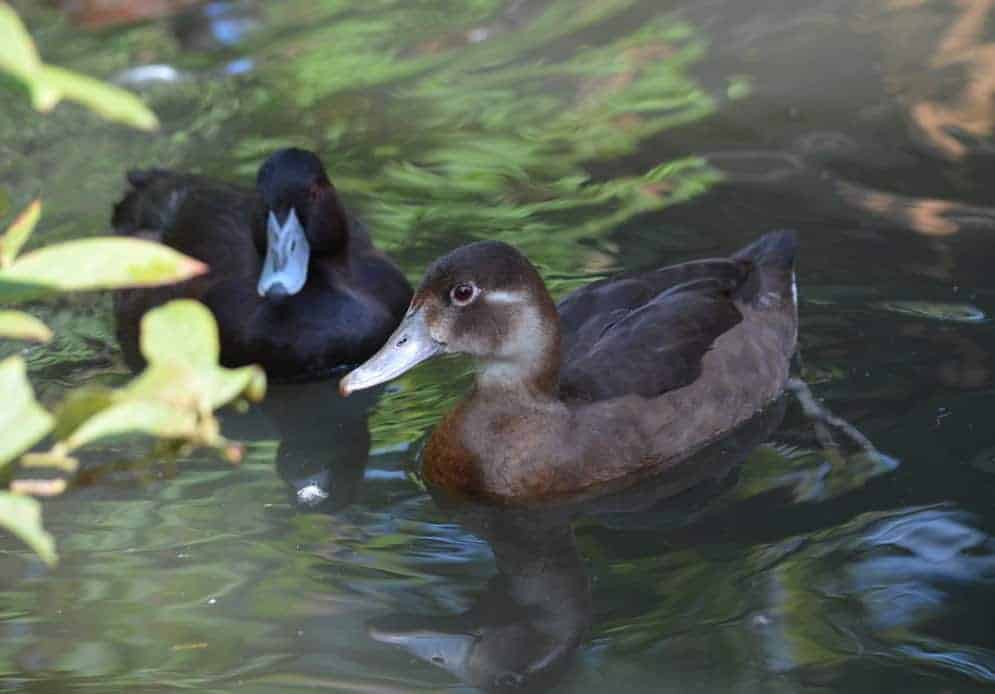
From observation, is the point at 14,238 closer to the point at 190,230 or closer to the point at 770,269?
the point at 770,269

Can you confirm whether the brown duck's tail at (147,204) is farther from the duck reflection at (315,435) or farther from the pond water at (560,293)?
the duck reflection at (315,435)

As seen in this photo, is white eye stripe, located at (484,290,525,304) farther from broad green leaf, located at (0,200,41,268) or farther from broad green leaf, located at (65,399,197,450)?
broad green leaf, located at (65,399,197,450)

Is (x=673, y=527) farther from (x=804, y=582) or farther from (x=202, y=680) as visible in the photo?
(x=202, y=680)

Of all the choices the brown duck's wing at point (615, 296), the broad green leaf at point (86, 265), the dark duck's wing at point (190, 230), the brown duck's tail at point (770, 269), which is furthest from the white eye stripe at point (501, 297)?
the broad green leaf at point (86, 265)

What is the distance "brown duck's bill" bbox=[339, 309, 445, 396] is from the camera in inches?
223

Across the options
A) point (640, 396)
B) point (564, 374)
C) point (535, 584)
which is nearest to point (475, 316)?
point (564, 374)

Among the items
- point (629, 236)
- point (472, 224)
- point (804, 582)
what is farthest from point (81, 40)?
point (804, 582)

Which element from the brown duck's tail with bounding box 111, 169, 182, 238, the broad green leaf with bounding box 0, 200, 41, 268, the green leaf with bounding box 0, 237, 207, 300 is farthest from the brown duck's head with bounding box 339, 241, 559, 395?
the green leaf with bounding box 0, 237, 207, 300

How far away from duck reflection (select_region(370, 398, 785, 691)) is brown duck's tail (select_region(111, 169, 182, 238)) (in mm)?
2765

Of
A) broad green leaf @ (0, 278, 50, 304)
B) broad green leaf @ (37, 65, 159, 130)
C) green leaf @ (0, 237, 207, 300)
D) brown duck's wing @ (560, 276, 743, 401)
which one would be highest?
broad green leaf @ (37, 65, 159, 130)

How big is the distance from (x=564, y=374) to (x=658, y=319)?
46 cm

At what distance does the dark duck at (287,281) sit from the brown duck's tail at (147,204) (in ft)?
0.84

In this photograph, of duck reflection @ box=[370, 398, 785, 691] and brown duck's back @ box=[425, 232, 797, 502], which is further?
brown duck's back @ box=[425, 232, 797, 502]

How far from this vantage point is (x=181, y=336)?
1.86m
